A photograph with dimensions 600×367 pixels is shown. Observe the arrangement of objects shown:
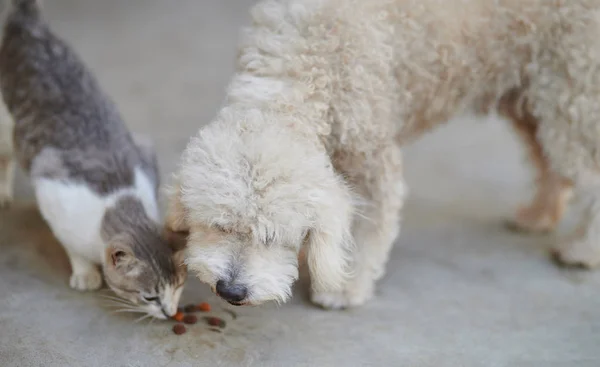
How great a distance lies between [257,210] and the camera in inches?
66.2

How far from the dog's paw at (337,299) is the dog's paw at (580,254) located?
934mm

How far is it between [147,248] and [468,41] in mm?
1307

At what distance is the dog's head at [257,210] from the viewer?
1.69 m

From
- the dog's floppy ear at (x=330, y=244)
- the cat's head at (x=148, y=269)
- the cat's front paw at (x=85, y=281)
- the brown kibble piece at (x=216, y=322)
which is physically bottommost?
the brown kibble piece at (x=216, y=322)

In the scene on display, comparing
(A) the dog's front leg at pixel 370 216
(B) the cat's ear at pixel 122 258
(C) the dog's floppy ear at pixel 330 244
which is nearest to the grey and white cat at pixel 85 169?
(B) the cat's ear at pixel 122 258

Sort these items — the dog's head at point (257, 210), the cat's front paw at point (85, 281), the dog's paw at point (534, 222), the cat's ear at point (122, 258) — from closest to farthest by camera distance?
the dog's head at point (257, 210) < the cat's ear at point (122, 258) < the cat's front paw at point (85, 281) < the dog's paw at point (534, 222)

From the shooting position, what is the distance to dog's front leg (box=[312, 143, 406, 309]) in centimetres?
210

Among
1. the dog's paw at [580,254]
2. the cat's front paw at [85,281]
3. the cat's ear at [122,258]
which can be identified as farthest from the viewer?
the dog's paw at [580,254]

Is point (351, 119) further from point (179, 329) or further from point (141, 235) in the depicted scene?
point (179, 329)

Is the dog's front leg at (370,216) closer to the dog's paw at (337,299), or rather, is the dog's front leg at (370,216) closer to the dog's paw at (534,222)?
the dog's paw at (337,299)

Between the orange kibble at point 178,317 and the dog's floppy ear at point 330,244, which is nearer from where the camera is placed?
the dog's floppy ear at point 330,244

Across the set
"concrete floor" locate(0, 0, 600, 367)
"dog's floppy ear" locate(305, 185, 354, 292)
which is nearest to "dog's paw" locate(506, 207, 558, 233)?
"concrete floor" locate(0, 0, 600, 367)

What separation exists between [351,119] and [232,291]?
66cm

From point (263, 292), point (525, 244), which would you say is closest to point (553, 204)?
point (525, 244)
